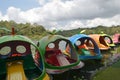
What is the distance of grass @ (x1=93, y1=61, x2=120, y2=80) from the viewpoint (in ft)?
44.2

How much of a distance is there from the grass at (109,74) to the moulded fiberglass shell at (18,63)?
311cm

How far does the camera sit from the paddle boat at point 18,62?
1172cm

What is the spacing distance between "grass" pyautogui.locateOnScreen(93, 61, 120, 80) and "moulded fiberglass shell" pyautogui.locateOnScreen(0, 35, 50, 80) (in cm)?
311

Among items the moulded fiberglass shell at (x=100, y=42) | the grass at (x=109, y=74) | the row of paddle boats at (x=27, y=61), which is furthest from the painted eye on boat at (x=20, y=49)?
the moulded fiberglass shell at (x=100, y=42)

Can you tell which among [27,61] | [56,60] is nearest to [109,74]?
[56,60]

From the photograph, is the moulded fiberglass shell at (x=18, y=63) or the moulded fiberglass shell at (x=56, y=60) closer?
the moulded fiberglass shell at (x=18, y=63)

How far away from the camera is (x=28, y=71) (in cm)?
1373

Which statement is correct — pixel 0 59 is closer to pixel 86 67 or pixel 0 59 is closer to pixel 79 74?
pixel 79 74

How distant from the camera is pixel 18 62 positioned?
12211 millimetres

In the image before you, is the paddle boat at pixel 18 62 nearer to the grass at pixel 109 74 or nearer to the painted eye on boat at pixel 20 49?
the painted eye on boat at pixel 20 49

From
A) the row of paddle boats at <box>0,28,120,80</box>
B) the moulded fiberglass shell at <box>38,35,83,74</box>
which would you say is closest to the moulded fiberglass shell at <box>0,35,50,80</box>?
the row of paddle boats at <box>0,28,120,80</box>

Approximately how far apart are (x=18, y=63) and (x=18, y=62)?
2.3 inches

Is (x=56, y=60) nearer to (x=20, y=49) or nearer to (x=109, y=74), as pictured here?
(x=20, y=49)

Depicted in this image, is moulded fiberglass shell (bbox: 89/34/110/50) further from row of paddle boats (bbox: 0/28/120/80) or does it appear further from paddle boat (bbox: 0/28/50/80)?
paddle boat (bbox: 0/28/50/80)
